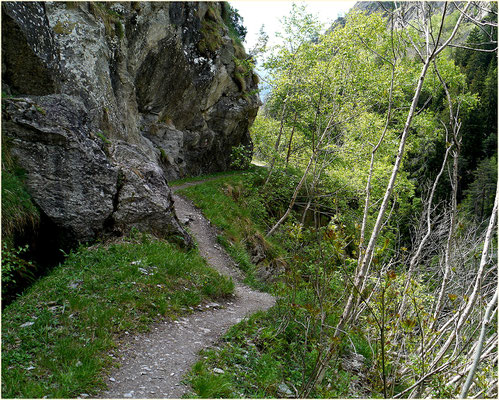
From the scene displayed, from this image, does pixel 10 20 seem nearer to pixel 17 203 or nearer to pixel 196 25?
pixel 17 203

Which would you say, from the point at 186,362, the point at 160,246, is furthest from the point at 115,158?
the point at 186,362

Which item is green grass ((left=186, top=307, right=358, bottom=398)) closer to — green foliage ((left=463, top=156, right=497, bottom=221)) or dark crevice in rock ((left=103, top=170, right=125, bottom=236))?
dark crevice in rock ((left=103, top=170, right=125, bottom=236))

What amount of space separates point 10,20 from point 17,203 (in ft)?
13.7

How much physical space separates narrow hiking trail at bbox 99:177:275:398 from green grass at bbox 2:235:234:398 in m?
0.21

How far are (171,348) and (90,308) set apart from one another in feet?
4.48

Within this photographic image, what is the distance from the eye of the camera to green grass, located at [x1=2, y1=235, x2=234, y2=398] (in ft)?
12.9

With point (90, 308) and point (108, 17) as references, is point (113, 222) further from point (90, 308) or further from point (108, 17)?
point (108, 17)

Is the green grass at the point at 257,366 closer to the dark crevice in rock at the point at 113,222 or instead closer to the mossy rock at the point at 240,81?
the dark crevice in rock at the point at 113,222

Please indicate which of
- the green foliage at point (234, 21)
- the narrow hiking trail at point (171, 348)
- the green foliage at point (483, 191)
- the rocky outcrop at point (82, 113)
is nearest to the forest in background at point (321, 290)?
the narrow hiking trail at point (171, 348)

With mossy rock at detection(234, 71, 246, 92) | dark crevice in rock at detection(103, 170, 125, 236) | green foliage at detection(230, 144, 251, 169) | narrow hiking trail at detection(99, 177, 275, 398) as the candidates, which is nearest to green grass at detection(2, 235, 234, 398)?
narrow hiking trail at detection(99, 177, 275, 398)

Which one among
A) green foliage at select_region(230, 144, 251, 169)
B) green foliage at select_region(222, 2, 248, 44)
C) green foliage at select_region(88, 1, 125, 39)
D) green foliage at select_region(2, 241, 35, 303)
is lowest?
green foliage at select_region(2, 241, 35, 303)

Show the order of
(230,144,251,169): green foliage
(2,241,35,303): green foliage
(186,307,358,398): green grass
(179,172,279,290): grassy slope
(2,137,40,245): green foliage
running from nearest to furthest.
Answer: (186,307,358,398): green grass, (2,241,35,303): green foliage, (2,137,40,245): green foliage, (179,172,279,290): grassy slope, (230,144,251,169): green foliage

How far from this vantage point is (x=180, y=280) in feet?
24.1

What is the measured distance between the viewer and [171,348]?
5246 millimetres
